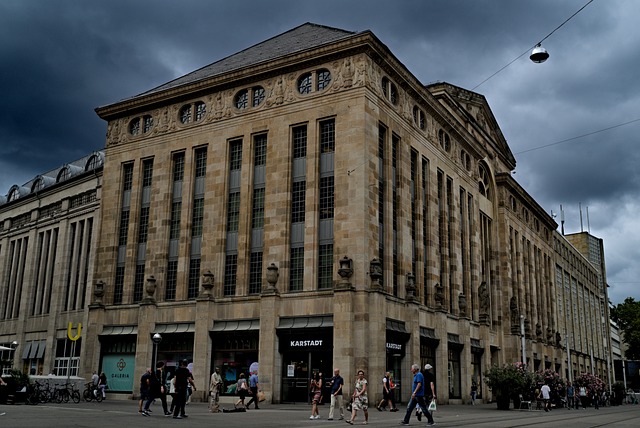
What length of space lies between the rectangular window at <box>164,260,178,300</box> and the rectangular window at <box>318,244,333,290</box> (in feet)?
32.4

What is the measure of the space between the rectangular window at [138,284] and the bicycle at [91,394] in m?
7.18

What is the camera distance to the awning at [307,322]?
33844mm

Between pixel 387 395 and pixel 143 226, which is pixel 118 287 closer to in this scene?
pixel 143 226

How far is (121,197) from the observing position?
1761 inches

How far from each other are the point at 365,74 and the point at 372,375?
1587 centimetres

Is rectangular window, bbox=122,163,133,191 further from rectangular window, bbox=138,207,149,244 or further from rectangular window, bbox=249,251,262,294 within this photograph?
rectangular window, bbox=249,251,262,294

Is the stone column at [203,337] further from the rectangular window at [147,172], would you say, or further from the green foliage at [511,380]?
the green foliage at [511,380]

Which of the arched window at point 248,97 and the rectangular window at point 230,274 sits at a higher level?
the arched window at point 248,97

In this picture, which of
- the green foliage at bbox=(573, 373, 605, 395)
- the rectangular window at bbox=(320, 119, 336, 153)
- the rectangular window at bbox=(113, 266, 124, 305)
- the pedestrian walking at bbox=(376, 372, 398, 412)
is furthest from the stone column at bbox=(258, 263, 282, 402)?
the green foliage at bbox=(573, 373, 605, 395)

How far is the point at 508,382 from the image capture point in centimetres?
3541

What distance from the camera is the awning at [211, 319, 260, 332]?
36062 millimetres

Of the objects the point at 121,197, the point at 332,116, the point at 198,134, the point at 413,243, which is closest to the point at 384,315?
the point at 413,243

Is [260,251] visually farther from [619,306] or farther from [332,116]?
[619,306]

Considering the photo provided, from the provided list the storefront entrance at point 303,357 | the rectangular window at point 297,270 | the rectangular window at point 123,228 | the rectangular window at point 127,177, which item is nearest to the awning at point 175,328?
the storefront entrance at point 303,357
